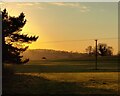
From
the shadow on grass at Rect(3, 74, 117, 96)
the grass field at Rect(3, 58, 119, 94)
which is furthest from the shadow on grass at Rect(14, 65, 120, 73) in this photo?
the shadow on grass at Rect(3, 74, 117, 96)

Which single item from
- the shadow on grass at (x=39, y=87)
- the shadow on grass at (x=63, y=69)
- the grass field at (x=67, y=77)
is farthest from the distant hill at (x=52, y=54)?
the shadow on grass at (x=39, y=87)

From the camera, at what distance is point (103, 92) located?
275 inches

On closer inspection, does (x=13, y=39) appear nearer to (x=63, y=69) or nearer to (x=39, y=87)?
(x=39, y=87)

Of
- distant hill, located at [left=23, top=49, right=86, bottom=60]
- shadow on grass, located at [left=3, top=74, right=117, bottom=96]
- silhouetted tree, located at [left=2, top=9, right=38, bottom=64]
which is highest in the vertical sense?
silhouetted tree, located at [left=2, top=9, right=38, bottom=64]

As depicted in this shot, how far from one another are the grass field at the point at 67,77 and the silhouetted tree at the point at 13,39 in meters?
0.38

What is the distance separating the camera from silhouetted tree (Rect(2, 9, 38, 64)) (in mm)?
7340

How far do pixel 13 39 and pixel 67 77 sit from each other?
5.65 feet

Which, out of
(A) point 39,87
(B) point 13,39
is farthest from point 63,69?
(B) point 13,39

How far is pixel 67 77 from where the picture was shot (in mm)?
→ 7164

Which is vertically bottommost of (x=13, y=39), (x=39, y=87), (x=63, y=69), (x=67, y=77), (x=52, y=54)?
(x=39, y=87)

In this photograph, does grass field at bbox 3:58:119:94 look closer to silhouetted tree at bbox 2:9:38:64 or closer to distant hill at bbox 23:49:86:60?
distant hill at bbox 23:49:86:60

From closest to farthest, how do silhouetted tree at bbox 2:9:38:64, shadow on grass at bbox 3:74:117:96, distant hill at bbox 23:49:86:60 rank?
distant hill at bbox 23:49:86:60 < shadow on grass at bbox 3:74:117:96 < silhouetted tree at bbox 2:9:38:64

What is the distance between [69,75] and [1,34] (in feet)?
6.36

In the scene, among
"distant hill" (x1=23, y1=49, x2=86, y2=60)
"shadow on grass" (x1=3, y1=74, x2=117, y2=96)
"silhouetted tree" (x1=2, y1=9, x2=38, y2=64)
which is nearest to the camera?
"distant hill" (x1=23, y1=49, x2=86, y2=60)
